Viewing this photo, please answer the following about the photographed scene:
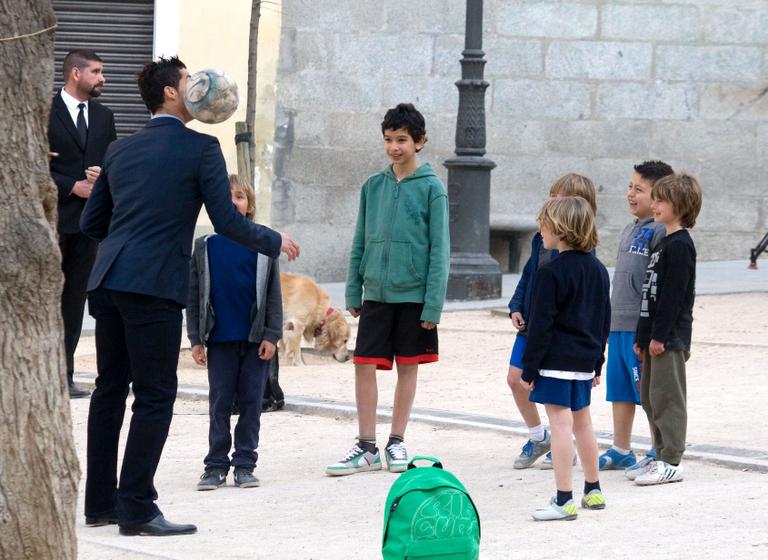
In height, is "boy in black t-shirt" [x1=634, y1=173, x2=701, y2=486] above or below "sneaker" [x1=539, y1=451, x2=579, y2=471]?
above

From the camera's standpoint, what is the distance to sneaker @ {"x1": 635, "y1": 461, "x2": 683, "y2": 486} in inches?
257

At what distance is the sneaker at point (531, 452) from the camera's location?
7.01m

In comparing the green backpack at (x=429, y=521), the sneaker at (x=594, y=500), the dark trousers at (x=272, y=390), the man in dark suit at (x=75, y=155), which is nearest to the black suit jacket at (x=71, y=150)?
the man in dark suit at (x=75, y=155)

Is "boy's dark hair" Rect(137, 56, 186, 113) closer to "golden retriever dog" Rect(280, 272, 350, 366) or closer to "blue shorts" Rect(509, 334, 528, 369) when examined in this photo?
"blue shorts" Rect(509, 334, 528, 369)

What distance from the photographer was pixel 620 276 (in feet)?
23.1

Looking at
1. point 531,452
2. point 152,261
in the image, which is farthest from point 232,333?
point 531,452

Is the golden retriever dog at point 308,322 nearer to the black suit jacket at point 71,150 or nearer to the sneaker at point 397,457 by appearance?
the black suit jacket at point 71,150

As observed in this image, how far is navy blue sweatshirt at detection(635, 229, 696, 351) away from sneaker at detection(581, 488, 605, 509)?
834mm

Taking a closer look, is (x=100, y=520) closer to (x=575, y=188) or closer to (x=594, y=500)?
(x=594, y=500)

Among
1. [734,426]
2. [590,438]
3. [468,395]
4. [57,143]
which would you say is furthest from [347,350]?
[590,438]

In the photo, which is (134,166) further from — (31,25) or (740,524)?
(740,524)

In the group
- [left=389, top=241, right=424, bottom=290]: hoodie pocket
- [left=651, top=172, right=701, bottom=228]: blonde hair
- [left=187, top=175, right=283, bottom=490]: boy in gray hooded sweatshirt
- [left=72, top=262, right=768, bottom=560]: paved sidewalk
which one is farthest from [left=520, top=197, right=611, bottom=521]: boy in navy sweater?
[left=187, top=175, right=283, bottom=490]: boy in gray hooded sweatshirt

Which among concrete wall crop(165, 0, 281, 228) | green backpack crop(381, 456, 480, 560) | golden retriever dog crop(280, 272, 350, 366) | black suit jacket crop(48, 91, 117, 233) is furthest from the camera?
concrete wall crop(165, 0, 281, 228)

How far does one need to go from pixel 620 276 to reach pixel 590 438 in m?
1.17
